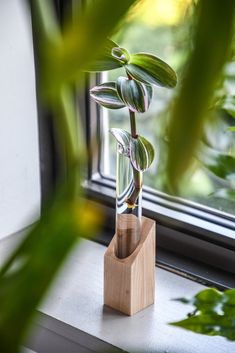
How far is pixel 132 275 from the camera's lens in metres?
0.92

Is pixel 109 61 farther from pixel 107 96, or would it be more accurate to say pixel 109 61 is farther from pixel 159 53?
pixel 159 53

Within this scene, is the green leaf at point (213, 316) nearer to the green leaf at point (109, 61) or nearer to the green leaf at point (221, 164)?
the green leaf at point (221, 164)

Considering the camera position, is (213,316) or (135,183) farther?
(135,183)

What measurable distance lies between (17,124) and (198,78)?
3.02 feet

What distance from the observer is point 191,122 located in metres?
0.19

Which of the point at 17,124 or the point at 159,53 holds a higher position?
the point at 159,53

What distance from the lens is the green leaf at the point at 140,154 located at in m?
0.83

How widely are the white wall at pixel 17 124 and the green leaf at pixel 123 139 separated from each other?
201 millimetres

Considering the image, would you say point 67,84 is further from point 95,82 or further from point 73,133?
point 95,82

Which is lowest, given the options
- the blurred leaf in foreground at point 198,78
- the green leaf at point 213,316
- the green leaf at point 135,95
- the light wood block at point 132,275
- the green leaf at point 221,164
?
the light wood block at point 132,275

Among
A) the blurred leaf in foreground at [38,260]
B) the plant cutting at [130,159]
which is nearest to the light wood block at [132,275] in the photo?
the plant cutting at [130,159]

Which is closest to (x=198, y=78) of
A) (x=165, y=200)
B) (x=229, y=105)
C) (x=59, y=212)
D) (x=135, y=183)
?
(x=59, y=212)

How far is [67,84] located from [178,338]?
0.78 m

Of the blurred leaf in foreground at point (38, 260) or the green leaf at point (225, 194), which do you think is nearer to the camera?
the blurred leaf in foreground at point (38, 260)
